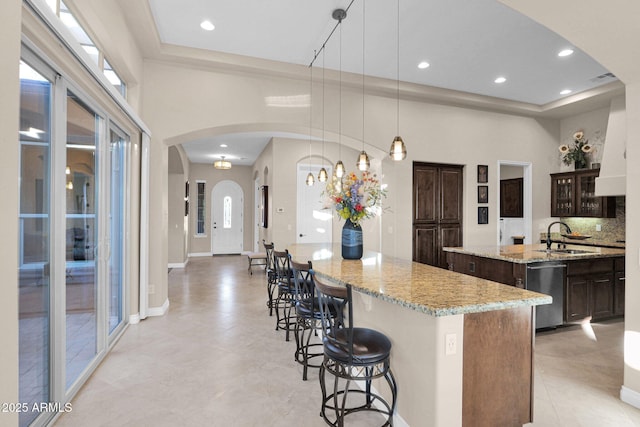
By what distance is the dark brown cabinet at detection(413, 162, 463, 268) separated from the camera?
19.1 feet

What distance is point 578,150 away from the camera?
6.15 m

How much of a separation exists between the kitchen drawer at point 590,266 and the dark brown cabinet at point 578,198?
77.4 inches

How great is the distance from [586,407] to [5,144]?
3.71 meters

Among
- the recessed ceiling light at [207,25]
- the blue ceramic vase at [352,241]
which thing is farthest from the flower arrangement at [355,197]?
the recessed ceiling light at [207,25]

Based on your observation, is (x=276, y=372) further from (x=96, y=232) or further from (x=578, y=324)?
(x=578, y=324)

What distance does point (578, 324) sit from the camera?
406 centimetres

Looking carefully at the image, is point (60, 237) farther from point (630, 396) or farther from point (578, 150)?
point (578, 150)

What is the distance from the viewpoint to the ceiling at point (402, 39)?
3314mm

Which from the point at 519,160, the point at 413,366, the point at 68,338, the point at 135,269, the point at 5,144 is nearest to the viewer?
the point at 5,144

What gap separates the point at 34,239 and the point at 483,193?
6.35 meters

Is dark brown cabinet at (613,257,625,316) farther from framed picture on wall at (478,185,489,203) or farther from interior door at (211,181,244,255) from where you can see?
interior door at (211,181,244,255)

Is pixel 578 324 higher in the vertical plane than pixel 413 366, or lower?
lower

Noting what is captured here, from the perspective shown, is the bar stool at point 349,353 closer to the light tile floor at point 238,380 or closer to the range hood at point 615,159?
the light tile floor at point 238,380

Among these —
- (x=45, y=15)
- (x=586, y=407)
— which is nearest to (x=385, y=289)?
(x=586, y=407)
